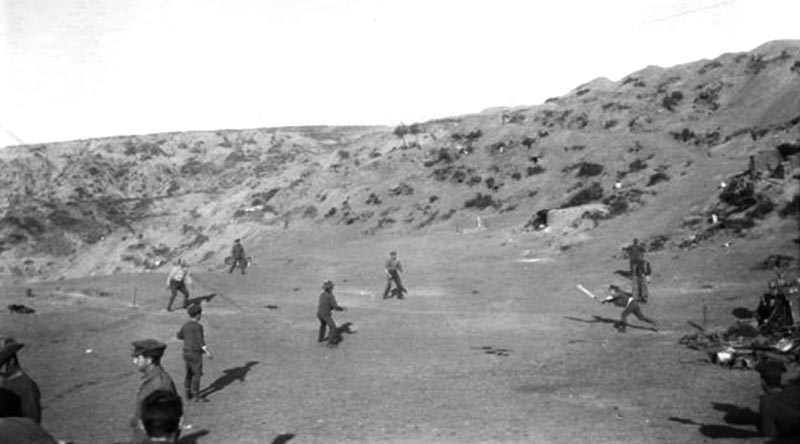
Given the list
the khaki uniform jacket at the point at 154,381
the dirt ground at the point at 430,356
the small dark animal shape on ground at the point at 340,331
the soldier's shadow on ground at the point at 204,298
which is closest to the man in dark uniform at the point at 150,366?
the khaki uniform jacket at the point at 154,381

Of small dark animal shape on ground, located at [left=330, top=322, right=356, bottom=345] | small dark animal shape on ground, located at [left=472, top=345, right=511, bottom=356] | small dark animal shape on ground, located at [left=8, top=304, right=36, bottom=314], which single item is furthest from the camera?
small dark animal shape on ground, located at [left=8, top=304, right=36, bottom=314]

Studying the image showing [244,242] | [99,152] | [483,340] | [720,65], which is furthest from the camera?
[99,152]

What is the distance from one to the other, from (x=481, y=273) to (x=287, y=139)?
82381mm

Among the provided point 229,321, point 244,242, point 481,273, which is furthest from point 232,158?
point 229,321

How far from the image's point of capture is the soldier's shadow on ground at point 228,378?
1308cm

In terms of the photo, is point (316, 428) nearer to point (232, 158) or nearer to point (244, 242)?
point (244, 242)

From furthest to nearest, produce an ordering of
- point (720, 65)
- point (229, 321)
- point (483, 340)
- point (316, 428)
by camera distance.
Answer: point (720, 65)
point (229, 321)
point (483, 340)
point (316, 428)

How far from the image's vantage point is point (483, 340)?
56.4 ft

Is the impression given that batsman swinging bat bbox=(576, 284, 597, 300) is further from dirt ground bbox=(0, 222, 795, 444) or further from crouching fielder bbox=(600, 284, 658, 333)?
crouching fielder bbox=(600, 284, 658, 333)

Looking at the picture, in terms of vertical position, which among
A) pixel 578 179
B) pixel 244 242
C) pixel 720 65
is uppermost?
pixel 720 65

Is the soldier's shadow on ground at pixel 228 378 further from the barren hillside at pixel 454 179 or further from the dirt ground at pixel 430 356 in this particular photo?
the barren hillside at pixel 454 179

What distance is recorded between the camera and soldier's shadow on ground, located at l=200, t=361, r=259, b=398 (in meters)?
13.1

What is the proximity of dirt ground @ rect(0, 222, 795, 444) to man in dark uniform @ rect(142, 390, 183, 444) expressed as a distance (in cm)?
589

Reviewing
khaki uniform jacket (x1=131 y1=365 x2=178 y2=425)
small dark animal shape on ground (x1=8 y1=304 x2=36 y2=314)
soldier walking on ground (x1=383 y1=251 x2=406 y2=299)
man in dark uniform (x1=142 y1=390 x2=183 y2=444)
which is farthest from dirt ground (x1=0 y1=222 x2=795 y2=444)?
man in dark uniform (x1=142 y1=390 x2=183 y2=444)
